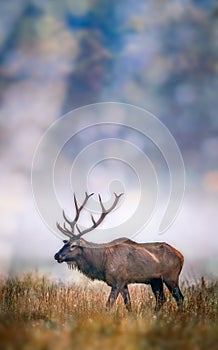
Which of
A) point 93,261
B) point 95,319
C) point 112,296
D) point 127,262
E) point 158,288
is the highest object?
point 93,261

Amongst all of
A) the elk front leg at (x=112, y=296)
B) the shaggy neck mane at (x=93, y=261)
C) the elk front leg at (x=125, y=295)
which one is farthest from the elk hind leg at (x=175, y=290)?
the shaggy neck mane at (x=93, y=261)

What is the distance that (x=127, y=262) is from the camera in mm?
12109

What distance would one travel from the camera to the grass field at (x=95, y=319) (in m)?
4.05

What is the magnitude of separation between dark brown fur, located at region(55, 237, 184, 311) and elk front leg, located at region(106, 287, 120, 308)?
5cm

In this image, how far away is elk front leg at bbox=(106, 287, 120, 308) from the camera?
11.1m

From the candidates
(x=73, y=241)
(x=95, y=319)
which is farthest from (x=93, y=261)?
(x=95, y=319)

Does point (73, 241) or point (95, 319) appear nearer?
point (95, 319)

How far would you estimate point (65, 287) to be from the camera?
463 inches

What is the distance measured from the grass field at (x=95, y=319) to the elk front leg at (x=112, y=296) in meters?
0.13

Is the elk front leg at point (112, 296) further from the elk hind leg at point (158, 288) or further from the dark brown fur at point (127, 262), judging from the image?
the elk hind leg at point (158, 288)

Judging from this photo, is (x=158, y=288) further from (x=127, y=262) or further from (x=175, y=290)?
(x=127, y=262)

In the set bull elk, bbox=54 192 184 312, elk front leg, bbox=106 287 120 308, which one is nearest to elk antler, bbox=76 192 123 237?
bull elk, bbox=54 192 184 312

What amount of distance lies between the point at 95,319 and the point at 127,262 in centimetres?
557

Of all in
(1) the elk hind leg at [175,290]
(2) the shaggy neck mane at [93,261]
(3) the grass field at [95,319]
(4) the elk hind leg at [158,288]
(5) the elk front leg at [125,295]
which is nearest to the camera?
(3) the grass field at [95,319]
